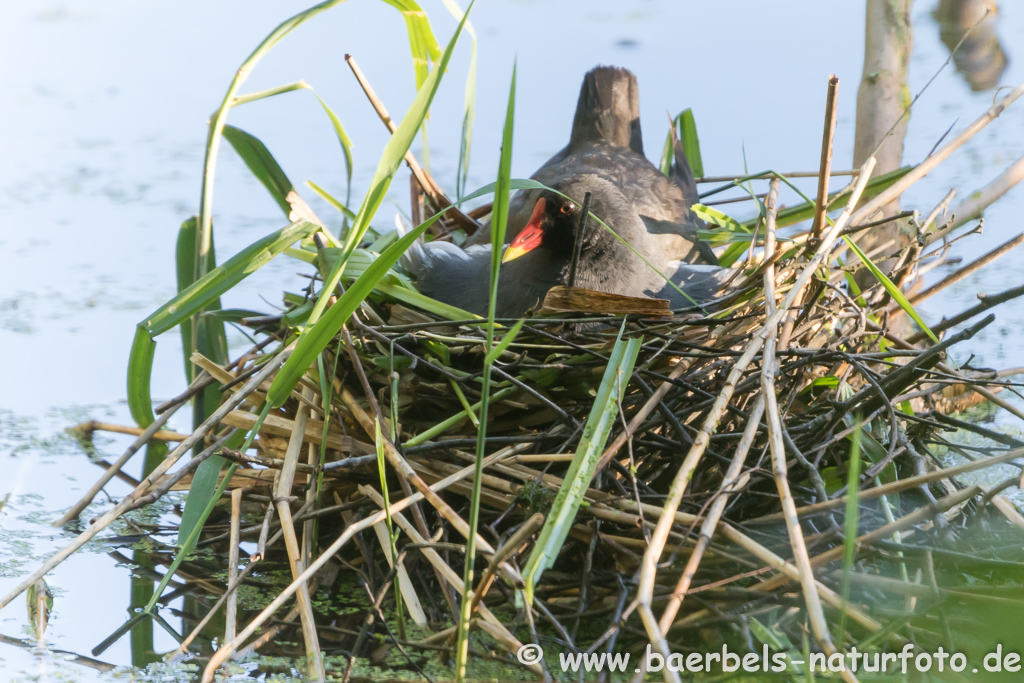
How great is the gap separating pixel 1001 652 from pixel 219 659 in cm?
89

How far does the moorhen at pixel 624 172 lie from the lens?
1887 millimetres

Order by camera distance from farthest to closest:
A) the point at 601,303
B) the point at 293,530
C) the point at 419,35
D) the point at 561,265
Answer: the point at 419,35 < the point at 561,265 < the point at 601,303 < the point at 293,530

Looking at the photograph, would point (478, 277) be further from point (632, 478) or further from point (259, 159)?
point (632, 478)

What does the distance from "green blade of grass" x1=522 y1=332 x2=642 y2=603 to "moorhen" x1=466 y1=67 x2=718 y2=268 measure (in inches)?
25.8

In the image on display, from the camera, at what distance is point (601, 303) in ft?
4.40

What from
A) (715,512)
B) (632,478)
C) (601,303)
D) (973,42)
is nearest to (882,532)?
(715,512)

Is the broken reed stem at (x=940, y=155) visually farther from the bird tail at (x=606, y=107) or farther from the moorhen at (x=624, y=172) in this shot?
the bird tail at (x=606, y=107)

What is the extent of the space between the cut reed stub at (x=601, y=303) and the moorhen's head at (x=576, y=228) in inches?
8.6

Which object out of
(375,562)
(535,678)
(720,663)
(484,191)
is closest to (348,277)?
(484,191)

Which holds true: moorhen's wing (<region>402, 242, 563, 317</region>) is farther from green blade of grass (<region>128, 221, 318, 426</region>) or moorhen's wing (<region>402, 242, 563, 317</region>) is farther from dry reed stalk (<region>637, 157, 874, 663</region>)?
dry reed stalk (<region>637, 157, 874, 663</region>)

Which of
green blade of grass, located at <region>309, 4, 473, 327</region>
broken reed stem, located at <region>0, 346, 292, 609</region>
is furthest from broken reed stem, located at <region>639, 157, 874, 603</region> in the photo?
broken reed stem, located at <region>0, 346, 292, 609</region>

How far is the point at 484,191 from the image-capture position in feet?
4.07
